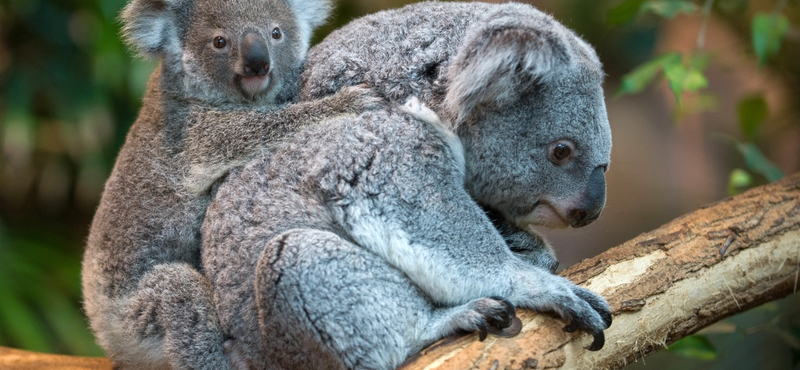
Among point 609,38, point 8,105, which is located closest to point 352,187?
point 8,105

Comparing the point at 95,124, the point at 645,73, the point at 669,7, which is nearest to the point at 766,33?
the point at 669,7

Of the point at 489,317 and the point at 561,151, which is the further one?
the point at 561,151

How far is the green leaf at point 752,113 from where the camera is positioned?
339 centimetres

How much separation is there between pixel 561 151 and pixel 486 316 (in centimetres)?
61

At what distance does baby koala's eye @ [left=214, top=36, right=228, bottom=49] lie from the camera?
250 centimetres

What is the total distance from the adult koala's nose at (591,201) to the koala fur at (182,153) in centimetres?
80

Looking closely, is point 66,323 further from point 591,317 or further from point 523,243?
point 591,317

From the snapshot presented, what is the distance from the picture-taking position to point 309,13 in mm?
2850

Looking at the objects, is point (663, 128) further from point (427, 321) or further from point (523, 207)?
point (427, 321)

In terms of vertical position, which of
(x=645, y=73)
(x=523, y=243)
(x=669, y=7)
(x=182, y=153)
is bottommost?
(x=523, y=243)

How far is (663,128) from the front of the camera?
6949 mm

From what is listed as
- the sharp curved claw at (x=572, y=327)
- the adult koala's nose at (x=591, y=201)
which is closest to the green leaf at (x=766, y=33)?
the adult koala's nose at (x=591, y=201)

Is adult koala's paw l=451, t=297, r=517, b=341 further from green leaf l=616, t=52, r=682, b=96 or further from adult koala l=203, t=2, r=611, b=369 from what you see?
green leaf l=616, t=52, r=682, b=96

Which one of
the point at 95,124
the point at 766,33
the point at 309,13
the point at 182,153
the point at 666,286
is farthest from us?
the point at 95,124
